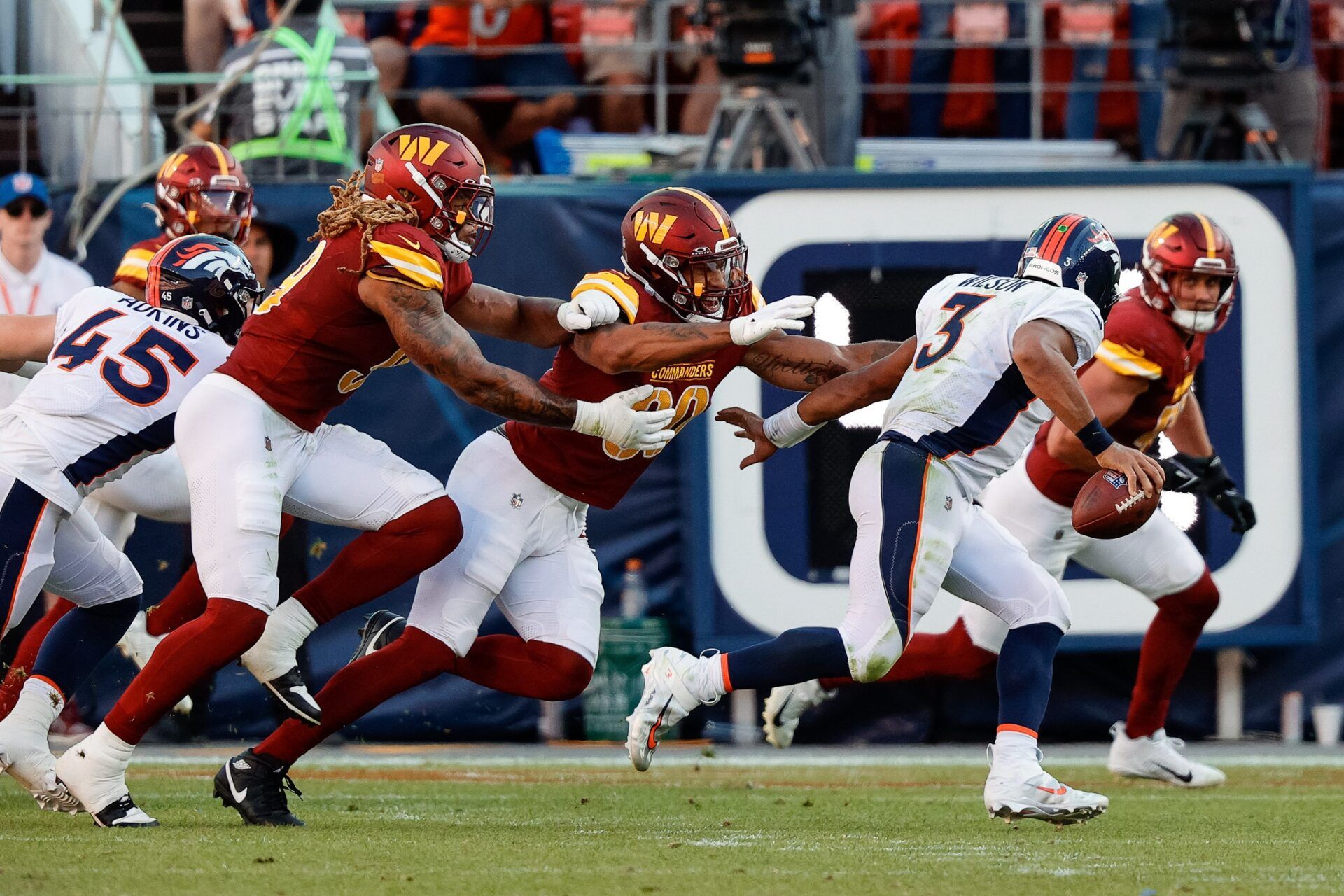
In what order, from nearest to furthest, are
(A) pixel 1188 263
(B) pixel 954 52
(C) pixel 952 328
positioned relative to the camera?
1. (C) pixel 952 328
2. (A) pixel 1188 263
3. (B) pixel 954 52

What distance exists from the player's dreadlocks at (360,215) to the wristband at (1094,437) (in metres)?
1.75

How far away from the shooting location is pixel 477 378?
4.64 m

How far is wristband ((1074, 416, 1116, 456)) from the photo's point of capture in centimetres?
475

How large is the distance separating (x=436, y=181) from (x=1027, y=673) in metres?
1.96

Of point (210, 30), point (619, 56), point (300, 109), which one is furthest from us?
point (210, 30)

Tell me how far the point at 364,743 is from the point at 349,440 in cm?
301

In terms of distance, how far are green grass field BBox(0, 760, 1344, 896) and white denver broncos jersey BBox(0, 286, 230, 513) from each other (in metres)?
0.91

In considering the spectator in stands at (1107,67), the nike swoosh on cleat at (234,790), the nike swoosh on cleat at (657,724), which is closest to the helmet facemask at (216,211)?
the nike swoosh on cleat at (234,790)

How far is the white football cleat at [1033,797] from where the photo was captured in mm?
4723

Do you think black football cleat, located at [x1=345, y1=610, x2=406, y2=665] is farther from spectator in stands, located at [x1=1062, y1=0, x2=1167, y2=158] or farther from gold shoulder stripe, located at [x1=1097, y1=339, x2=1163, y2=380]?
spectator in stands, located at [x1=1062, y1=0, x2=1167, y2=158]

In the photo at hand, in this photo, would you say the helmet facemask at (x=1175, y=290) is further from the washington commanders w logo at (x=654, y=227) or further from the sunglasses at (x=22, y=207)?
the sunglasses at (x=22, y=207)

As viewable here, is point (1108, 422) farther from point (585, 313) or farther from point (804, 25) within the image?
point (804, 25)

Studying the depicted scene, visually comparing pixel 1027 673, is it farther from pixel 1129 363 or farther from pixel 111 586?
pixel 111 586

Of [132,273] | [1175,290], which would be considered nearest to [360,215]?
[132,273]
